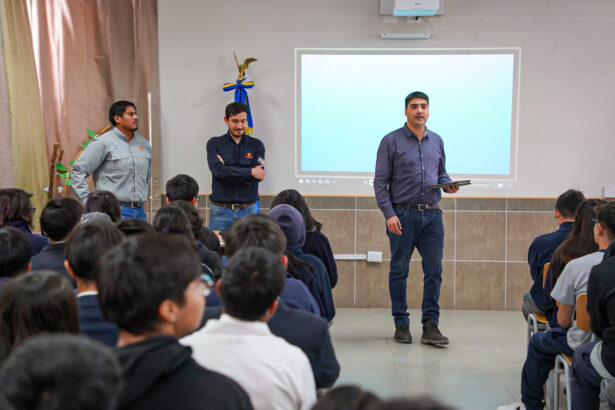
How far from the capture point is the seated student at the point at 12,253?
2.01m

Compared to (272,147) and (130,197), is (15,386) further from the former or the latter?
(272,147)

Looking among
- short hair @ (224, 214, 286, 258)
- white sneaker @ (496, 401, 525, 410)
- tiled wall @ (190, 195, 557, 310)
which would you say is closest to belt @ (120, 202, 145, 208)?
tiled wall @ (190, 195, 557, 310)

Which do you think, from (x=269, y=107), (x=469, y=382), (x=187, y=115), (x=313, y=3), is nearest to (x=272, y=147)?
(x=269, y=107)

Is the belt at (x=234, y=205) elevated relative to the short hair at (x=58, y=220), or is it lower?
lower

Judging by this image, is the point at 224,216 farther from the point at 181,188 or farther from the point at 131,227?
the point at 131,227

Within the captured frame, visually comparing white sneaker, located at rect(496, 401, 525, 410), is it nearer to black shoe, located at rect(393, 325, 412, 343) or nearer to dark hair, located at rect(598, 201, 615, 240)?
dark hair, located at rect(598, 201, 615, 240)

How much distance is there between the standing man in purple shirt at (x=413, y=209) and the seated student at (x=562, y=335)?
129cm

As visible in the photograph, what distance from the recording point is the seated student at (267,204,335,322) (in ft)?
8.30

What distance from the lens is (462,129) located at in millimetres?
5148

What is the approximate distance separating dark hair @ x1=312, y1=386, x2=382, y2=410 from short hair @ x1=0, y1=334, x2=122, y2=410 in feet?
0.82

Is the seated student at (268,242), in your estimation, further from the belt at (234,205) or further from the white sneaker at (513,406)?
the belt at (234,205)

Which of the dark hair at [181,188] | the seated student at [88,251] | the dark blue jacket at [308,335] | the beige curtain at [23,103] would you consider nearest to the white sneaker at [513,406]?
the dark blue jacket at [308,335]

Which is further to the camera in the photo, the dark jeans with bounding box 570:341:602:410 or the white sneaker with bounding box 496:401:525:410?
the white sneaker with bounding box 496:401:525:410

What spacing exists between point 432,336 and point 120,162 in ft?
8.08
